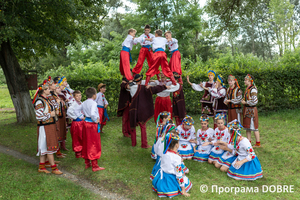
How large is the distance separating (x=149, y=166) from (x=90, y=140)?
5.16 ft

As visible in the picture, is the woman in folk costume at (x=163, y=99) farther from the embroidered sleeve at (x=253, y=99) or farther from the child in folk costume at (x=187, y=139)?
the embroidered sleeve at (x=253, y=99)

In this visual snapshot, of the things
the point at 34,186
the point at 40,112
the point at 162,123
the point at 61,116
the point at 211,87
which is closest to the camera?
the point at 34,186

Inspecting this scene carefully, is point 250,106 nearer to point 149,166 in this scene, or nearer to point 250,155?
point 250,155

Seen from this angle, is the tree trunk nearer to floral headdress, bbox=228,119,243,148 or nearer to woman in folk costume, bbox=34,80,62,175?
woman in folk costume, bbox=34,80,62,175

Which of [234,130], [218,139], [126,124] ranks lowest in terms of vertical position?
[218,139]

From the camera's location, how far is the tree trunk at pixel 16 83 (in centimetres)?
938

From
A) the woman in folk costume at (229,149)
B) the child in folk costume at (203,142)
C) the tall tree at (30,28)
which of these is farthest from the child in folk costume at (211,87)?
the tall tree at (30,28)

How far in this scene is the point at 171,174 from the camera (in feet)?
13.3

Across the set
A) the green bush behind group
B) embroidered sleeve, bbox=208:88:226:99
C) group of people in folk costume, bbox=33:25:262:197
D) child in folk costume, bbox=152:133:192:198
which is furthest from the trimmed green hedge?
child in folk costume, bbox=152:133:192:198

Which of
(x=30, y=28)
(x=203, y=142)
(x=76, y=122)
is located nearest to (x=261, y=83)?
(x=203, y=142)

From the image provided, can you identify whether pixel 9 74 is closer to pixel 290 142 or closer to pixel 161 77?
pixel 161 77

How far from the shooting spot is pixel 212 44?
23.3 m

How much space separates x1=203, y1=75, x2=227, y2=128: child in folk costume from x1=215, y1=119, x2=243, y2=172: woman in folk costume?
5.97 feet

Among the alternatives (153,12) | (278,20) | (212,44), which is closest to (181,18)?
(153,12)
